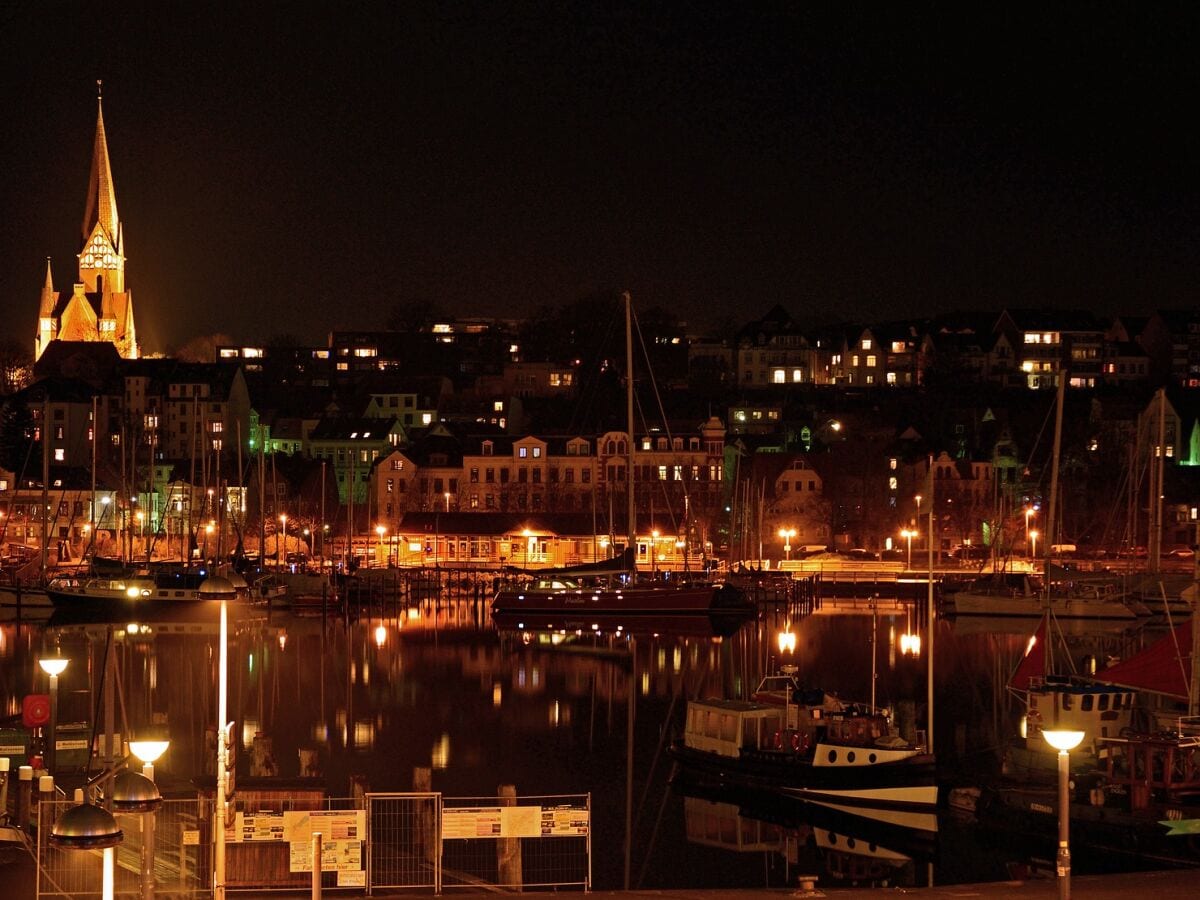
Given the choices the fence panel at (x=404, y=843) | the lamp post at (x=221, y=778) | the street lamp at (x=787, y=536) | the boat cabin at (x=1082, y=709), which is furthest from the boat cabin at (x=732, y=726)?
the street lamp at (x=787, y=536)

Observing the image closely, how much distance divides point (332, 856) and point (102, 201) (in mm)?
155851

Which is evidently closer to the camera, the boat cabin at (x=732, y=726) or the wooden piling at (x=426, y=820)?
the wooden piling at (x=426, y=820)

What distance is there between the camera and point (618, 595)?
68.1 metres

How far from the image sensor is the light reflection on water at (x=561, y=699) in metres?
27.4

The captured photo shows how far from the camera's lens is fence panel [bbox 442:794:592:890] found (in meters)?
19.7

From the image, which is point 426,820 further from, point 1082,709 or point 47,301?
point 47,301

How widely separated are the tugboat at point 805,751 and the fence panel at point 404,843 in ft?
20.4

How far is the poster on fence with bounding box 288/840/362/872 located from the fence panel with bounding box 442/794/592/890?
1.13 meters

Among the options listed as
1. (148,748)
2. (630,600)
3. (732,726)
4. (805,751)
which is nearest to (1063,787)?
(148,748)

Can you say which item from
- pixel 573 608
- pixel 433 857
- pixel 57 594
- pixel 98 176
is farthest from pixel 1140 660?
pixel 98 176

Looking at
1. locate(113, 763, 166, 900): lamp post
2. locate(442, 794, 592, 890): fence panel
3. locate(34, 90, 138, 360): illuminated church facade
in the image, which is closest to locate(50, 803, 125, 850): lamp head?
locate(113, 763, 166, 900): lamp post

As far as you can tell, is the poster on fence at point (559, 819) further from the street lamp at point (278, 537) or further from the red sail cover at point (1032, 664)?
the street lamp at point (278, 537)

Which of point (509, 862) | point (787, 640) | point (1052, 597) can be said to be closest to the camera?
point (509, 862)

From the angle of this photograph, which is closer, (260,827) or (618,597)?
(260,827)
